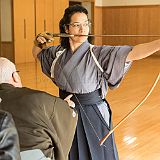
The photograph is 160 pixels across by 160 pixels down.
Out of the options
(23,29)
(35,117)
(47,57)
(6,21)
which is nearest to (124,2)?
(23,29)

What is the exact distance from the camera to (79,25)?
192 centimetres

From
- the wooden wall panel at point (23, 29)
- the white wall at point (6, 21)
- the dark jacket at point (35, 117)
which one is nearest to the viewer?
the dark jacket at point (35, 117)

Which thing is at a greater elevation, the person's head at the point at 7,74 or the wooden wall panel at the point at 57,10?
the wooden wall panel at the point at 57,10

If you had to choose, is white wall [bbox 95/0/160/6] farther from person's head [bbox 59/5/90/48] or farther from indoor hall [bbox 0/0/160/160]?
person's head [bbox 59/5/90/48]

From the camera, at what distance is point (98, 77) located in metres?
1.92

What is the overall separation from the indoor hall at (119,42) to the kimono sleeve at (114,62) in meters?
0.11

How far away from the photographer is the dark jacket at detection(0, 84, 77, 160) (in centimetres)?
128

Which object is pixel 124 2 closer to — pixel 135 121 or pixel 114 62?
pixel 135 121

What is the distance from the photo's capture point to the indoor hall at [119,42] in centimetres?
356

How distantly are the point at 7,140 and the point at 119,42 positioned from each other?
13.3 metres

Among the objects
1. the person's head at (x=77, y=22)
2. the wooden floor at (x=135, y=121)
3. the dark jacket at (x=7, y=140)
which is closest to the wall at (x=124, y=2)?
the wooden floor at (x=135, y=121)

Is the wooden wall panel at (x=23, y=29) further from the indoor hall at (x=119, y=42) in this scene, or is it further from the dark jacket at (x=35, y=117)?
the dark jacket at (x=35, y=117)

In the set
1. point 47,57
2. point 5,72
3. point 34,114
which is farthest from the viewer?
point 47,57

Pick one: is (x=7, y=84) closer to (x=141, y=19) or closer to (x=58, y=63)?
→ (x=58, y=63)
